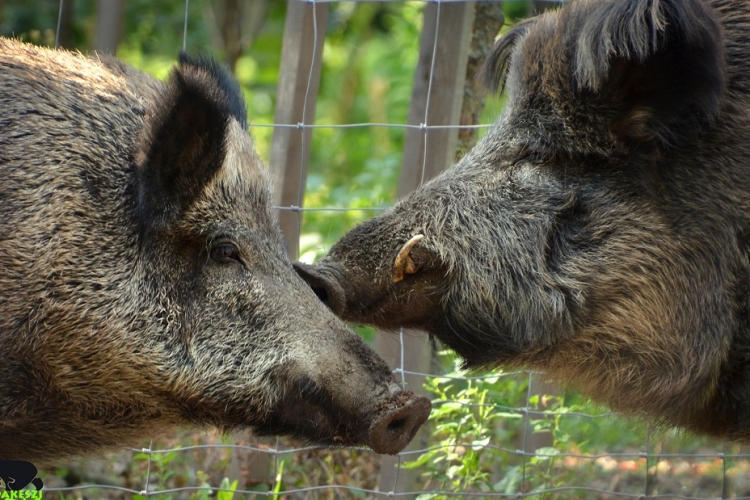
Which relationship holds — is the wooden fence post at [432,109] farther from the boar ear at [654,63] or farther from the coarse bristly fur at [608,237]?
the boar ear at [654,63]

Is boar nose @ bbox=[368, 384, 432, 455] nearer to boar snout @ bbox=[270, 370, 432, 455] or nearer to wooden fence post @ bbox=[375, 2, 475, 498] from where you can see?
boar snout @ bbox=[270, 370, 432, 455]

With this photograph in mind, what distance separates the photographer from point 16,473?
12.3ft

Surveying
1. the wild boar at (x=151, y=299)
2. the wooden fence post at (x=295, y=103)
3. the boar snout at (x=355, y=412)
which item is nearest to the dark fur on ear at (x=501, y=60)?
the wooden fence post at (x=295, y=103)

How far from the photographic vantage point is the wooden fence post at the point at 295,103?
473cm

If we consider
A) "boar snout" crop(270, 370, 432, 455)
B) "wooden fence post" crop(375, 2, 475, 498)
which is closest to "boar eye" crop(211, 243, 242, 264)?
"boar snout" crop(270, 370, 432, 455)

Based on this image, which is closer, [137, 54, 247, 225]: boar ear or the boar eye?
[137, 54, 247, 225]: boar ear

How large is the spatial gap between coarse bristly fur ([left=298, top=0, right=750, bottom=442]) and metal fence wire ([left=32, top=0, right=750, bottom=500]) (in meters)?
0.78

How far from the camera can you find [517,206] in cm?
355

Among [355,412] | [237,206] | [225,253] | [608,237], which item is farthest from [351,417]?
[608,237]

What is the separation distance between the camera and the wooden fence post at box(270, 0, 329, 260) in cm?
473

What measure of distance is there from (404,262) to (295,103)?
1631 mm

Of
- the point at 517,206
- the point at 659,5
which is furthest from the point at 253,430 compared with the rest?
the point at 659,5

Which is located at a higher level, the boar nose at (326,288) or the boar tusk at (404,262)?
the boar tusk at (404,262)

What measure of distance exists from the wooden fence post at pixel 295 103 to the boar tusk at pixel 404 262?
Result: 1372mm
